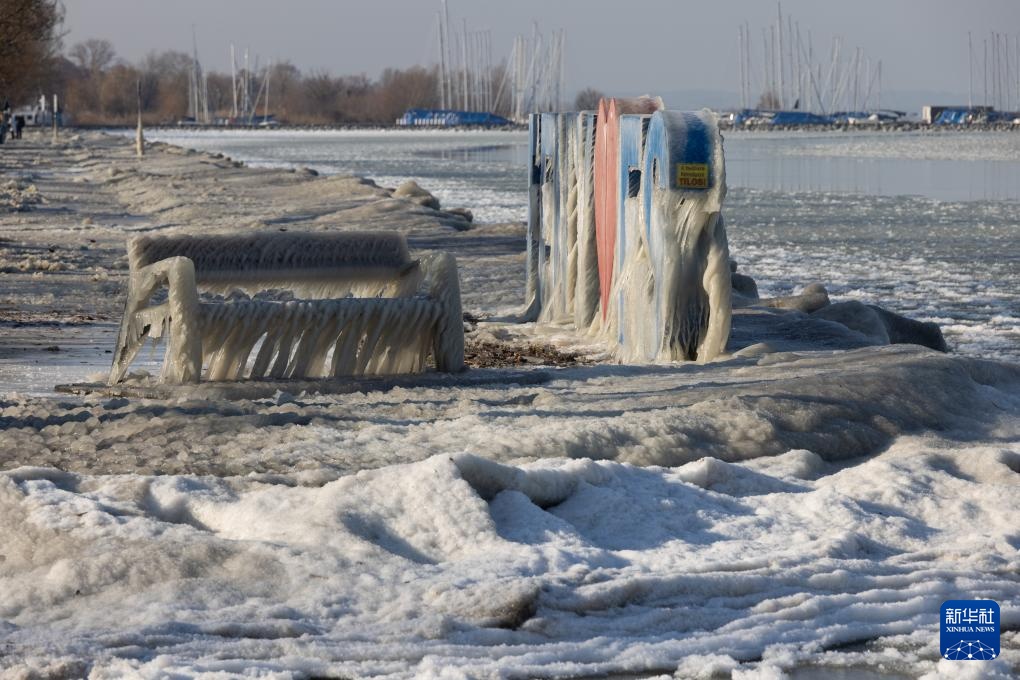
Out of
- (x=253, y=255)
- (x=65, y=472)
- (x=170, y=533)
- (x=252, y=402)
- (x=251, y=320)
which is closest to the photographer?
(x=170, y=533)

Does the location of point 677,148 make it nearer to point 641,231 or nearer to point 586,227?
point 641,231

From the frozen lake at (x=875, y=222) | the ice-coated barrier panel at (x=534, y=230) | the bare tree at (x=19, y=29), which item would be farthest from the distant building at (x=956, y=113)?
the ice-coated barrier panel at (x=534, y=230)

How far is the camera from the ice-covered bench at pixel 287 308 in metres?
7.25

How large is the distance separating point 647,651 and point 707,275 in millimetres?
4208

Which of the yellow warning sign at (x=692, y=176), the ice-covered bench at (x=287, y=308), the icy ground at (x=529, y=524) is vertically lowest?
the icy ground at (x=529, y=524)

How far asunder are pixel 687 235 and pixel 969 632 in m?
4.13

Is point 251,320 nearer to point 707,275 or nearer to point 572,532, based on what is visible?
point 707,275

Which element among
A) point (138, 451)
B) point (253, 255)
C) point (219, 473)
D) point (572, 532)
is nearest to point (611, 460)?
point (572, 532)

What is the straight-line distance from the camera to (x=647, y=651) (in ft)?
13.1

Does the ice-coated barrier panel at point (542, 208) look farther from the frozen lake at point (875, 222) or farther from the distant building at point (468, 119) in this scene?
the distant building at point (468, 119)

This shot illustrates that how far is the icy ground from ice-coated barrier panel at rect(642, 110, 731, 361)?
414 millimetres

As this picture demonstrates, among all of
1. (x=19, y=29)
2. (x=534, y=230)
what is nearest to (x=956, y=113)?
(x=19, y=29)

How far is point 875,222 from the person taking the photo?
23094mm

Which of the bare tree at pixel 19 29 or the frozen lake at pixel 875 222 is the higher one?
the bare tree at pixel 19 29
